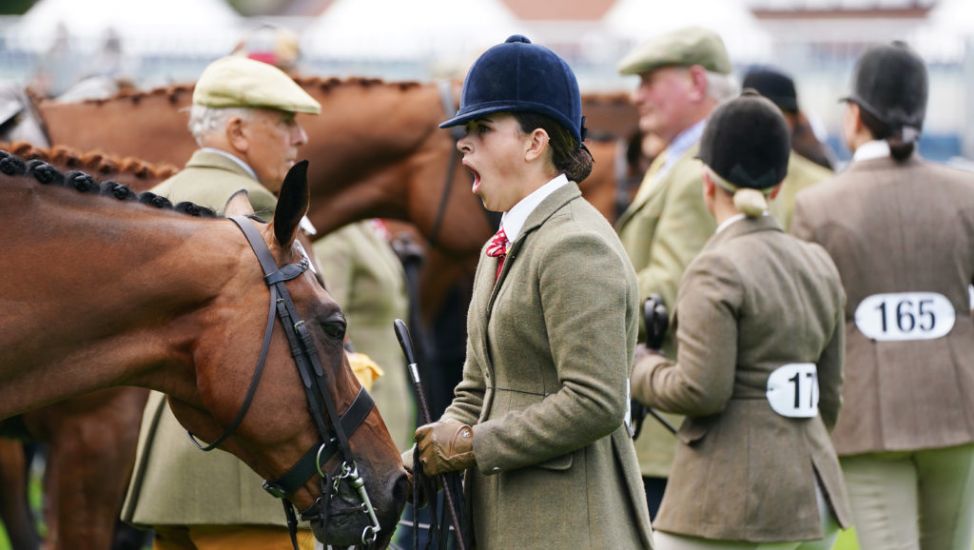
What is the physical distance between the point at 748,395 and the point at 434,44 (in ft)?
28.1

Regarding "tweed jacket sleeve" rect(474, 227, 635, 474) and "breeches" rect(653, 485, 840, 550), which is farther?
"breeches" rect(653, 485, 840, 550)

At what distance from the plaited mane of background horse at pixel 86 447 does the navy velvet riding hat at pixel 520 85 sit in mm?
1937

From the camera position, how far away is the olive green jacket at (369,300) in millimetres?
7559

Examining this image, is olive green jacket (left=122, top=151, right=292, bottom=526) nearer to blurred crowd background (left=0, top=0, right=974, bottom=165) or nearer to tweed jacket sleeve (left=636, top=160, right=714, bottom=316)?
tweed jacket sleeve (left=636, top=160, right=714, bottom=316)

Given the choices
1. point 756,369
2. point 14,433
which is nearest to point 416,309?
point 14,433

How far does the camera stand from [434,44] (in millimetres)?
12375

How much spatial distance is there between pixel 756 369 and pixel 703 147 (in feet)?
2.46

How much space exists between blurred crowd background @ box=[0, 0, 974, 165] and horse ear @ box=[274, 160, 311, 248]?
166 inches

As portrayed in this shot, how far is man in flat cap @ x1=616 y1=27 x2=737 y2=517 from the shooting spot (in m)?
5.21

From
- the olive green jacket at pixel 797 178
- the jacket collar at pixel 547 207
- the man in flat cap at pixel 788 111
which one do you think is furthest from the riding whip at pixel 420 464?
the olive green jacket at pixel 797 178

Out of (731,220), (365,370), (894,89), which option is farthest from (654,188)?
(365,370)

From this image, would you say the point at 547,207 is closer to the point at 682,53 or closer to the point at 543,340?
the point at 543,340

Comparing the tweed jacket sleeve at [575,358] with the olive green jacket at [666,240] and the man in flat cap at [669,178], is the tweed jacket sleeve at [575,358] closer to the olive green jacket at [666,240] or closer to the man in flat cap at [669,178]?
the man in flat cap at [669,178]

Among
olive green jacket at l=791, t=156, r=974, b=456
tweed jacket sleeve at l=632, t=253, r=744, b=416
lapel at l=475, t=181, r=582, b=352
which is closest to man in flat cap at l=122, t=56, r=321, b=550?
lapel at l=475, t=181, r=582, b=352
